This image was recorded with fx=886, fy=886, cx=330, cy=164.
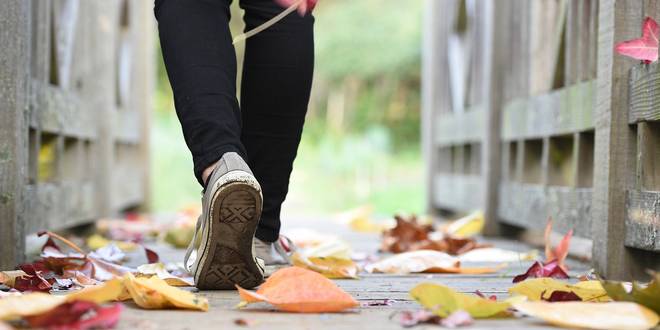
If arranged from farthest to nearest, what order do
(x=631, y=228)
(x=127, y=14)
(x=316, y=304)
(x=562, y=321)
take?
(x=127, y=14) → (x=631, y=228) → (x=316, y=304) → (x=562, y=321)

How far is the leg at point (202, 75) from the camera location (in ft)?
5.25

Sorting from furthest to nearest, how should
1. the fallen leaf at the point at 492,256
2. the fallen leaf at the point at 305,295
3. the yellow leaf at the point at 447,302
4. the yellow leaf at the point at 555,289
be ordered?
the fallen leaf at the point at 492,256, the yellow leaf at the point at 555,289, the fallen leaf at the point at 305,295, the yellow leaf at the point at 447,302

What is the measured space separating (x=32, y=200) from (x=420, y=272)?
40.4 inches

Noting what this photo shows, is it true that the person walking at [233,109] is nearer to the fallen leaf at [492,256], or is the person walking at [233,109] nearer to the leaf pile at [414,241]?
the fallen leaf at [492,256]

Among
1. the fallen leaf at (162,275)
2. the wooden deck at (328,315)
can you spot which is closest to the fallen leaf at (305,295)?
the wooden deck at (328,315)

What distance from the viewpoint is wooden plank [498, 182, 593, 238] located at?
93.0 inches

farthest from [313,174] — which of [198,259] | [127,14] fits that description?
[198,259]

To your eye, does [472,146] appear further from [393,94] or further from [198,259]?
[393,94]

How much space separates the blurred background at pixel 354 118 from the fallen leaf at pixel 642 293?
750 centimetres

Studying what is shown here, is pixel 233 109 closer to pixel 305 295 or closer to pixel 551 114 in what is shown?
pixel 305 295

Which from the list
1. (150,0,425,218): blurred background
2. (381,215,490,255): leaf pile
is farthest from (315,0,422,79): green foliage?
(381,215,490,255): leaf pile

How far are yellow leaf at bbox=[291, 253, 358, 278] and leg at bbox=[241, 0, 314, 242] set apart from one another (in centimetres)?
18

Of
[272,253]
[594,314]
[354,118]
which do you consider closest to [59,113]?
[272,253]

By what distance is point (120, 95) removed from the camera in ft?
14.2
